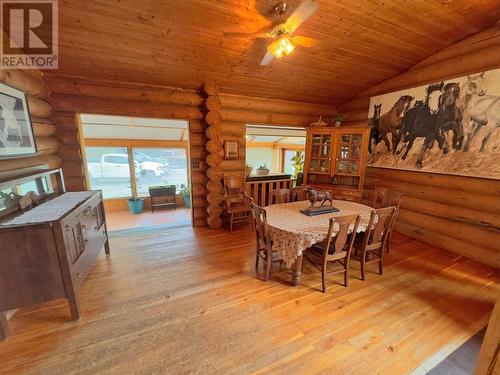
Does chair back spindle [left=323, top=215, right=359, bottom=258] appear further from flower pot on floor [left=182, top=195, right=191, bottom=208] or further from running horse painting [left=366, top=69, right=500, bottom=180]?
flower pot on floor [left=182, top=195, right=191, bottom=208]

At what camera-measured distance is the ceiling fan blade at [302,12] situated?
5.71 feet

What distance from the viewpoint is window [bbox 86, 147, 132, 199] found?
634cm

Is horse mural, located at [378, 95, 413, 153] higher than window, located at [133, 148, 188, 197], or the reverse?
horse mural, located at [378, 95, 413, 153]

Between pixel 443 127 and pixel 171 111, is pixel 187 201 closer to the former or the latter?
pixel 171 111

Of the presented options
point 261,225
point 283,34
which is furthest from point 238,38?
point 261,225

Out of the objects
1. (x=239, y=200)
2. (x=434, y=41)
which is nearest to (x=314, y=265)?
(x=239, y=200)

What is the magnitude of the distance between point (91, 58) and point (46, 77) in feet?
2.69

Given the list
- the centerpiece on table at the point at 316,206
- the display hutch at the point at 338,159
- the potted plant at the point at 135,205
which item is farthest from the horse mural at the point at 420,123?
the potted plant at the point at 135,205

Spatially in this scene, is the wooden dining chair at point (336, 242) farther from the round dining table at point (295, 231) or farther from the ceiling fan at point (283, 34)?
the ceiling fan at point (283, 34)

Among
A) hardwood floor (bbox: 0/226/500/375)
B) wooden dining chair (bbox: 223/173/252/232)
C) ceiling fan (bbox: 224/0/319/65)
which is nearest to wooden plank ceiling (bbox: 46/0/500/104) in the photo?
ceiling fan (bbox: 224/0/319/65)

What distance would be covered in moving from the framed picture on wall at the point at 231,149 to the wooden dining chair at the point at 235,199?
1.24ft

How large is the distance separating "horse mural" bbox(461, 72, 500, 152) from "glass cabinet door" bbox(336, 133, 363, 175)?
4.75 ft

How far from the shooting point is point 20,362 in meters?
1.58

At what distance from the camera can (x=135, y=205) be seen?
6.77 m
